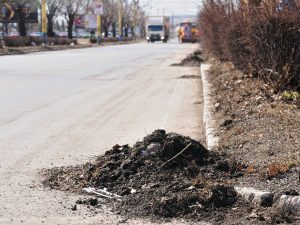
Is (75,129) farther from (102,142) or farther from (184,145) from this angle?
(184,145)

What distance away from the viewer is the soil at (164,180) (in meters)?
5.17

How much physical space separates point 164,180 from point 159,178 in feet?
0.21

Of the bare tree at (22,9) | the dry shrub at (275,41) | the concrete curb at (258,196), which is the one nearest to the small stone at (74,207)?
the concrete curb at (258,196)

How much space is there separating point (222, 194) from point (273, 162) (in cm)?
111

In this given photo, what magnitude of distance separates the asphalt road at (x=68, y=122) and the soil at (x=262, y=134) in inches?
30.1

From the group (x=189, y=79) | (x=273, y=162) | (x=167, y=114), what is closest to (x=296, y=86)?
(x=167, y=114)

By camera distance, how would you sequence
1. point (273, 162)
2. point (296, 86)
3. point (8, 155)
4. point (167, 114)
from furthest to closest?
point (167, 114), point (296, 86), point (8, 155), point (273, 162)

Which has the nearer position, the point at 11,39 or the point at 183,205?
the point at 183,205

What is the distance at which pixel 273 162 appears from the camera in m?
6.17

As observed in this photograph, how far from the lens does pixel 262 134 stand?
7.55 m

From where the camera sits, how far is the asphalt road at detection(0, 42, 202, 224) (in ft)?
18.3

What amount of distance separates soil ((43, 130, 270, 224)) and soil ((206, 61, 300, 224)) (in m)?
0.27

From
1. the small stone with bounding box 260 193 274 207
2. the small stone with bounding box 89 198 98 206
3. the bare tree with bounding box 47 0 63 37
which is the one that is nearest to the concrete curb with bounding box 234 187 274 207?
the small stone with bounding box 260 193 274 207

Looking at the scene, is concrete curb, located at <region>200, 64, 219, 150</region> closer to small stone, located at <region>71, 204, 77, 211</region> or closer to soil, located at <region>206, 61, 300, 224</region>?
soil, located at <region>206, 61, 300, 224</region>
